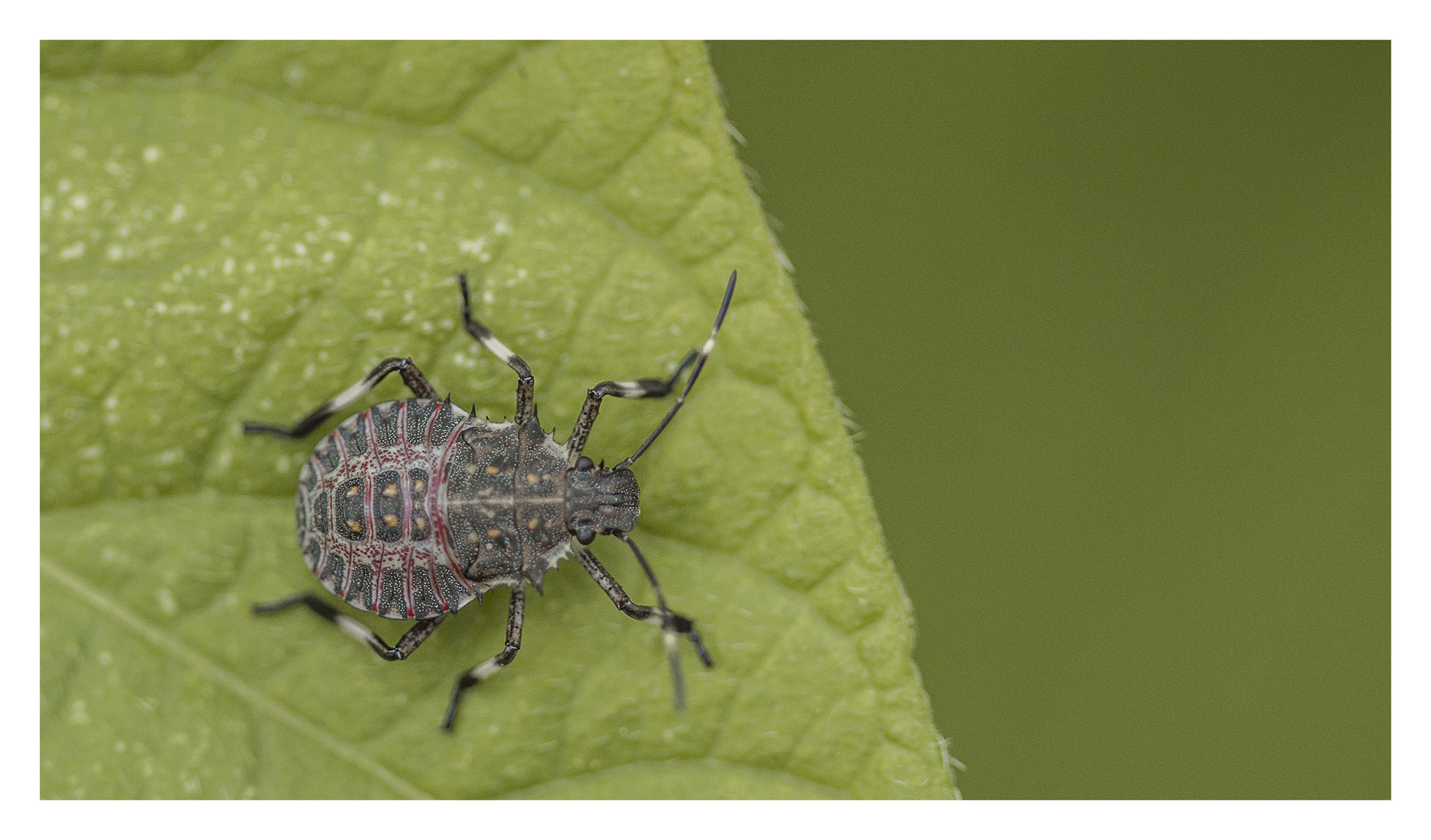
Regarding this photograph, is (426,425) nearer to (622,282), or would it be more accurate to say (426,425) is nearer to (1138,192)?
(622,282)

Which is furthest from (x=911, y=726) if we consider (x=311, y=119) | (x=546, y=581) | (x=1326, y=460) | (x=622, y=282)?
(x=311, y=119)

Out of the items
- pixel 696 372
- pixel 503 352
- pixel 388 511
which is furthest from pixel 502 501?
pixel 696 372

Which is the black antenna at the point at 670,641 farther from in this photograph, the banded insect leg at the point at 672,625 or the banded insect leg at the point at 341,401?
the banded insect leg at the point at 341,401

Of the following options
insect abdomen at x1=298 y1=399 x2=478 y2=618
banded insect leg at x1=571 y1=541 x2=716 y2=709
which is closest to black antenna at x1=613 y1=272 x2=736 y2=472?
banded insect leg at x1=571 y1=541 x2=716 y2=709

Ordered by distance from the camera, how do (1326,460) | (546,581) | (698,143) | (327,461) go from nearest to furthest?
(698,143)
(327,461)
(546,581)
(1326,460)

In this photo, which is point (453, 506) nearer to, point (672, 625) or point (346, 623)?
point (346, 623)

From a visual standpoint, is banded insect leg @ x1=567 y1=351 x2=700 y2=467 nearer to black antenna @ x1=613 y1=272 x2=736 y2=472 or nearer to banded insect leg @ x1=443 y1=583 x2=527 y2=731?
black antenna @ x1=613 y1=272 x2=736 y2=472

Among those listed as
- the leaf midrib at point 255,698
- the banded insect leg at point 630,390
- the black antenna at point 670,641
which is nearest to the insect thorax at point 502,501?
the banded insect leg at point 630,390
